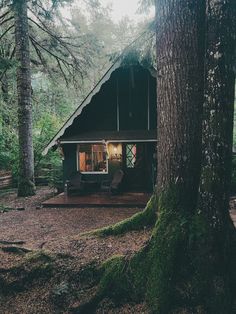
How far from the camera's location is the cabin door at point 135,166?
→ 46.4ft

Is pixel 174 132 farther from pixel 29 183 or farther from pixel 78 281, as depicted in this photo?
pixel 29 183

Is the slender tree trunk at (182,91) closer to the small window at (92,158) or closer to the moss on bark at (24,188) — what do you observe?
the moss on bark at (24,188)

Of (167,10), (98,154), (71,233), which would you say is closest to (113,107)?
(98,154)

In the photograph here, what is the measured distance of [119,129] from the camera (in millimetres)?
14328

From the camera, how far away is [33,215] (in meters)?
9.82

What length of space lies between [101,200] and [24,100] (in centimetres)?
568

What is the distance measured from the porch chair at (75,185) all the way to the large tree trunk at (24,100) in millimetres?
1660

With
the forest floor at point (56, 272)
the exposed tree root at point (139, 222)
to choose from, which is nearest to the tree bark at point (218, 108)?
the exposed tree root at point (139, 222)

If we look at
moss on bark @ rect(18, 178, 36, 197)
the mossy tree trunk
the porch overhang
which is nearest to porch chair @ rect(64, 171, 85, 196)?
moss on bark @ rect(18, 178, 36, 197)

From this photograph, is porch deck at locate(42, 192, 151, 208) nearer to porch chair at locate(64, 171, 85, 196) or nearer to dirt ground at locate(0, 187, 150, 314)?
porch chair at locate(64, 171, 85, 196)

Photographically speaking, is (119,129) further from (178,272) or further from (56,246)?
(178,272)

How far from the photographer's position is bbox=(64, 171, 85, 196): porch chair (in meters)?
12.9

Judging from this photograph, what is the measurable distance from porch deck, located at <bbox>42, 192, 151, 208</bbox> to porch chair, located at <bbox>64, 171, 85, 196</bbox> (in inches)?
17.2

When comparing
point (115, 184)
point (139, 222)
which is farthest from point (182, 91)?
point (115, 184)
